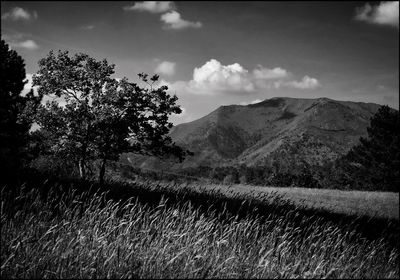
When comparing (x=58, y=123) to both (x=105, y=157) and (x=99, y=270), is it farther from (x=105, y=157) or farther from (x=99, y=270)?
(x=99, y=270)

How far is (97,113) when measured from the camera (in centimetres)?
1792

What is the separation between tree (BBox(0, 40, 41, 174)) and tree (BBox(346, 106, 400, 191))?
57.9 meters

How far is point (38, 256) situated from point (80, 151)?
1551cm

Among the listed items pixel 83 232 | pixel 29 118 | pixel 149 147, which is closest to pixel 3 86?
pixel 29 118

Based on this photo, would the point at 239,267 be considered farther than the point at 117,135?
No

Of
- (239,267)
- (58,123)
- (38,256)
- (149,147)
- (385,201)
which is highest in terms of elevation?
(58,123)

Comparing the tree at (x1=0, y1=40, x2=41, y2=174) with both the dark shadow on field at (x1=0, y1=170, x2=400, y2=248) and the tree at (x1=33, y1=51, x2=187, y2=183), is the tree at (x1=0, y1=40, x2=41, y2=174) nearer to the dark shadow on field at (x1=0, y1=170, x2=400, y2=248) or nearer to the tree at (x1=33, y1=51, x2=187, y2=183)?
the tree at (x1=33, y1=51, x2=187, y2=183)

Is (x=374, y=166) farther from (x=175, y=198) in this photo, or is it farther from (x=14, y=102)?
(x=175, y=198)

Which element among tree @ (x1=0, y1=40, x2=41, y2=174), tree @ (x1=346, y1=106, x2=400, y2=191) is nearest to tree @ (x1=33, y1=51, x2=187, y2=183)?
tree @ (x1=0, y1=40, x2=41, y2=174)

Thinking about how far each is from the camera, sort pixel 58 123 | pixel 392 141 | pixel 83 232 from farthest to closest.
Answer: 1. pixel 392 141
2. pixel 58 123
3. pixel 83 232

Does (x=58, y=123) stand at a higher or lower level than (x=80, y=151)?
higher

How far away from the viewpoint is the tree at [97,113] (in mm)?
18000

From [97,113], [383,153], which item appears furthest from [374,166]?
[97,113]

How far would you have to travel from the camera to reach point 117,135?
60.0 ft
